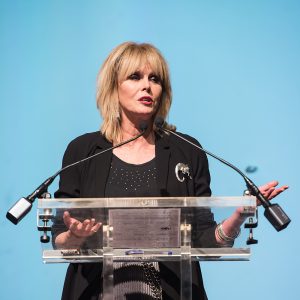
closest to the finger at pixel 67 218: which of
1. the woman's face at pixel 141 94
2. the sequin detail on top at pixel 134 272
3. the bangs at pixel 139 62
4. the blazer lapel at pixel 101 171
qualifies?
the sequin detail on top at pixel 134 272

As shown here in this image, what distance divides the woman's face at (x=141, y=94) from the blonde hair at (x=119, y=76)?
20 millimetres

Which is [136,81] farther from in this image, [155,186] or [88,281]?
[88,281]

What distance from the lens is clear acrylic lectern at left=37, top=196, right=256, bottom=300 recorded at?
1840 mm

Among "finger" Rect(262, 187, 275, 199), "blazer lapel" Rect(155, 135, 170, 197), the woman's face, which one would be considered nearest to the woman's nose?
the woman's face

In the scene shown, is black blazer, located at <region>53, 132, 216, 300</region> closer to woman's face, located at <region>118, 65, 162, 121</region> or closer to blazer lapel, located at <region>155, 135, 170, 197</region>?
blazer lapel, located at <region>155, 135, 170, 197</region>

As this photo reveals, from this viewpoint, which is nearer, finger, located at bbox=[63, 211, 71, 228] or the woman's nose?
finger, located at bbox=[63, 211, 71, 228]

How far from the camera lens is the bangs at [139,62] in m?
2.47

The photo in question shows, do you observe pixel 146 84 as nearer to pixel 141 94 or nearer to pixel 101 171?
pixel 141 94

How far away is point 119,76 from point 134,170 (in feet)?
1.31

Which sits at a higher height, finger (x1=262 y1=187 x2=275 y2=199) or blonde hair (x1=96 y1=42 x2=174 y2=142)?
blonde hair (x1=96 y1=42 x2=174 y2=142)

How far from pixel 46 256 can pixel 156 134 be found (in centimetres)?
75

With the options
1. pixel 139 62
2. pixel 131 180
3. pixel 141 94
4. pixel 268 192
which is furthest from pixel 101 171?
pixel 268 192

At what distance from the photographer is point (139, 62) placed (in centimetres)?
248

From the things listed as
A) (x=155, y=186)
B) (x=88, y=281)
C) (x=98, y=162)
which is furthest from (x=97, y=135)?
(x=88, y=281)
